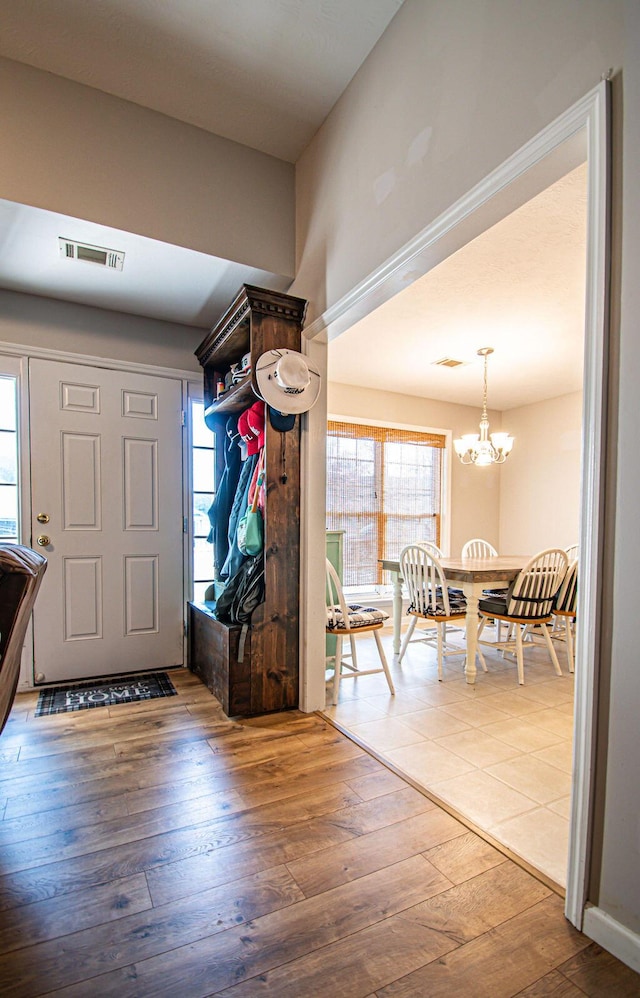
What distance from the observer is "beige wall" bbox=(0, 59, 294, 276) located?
224cm

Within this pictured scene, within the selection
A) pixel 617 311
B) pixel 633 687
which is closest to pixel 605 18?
pixel 617 311

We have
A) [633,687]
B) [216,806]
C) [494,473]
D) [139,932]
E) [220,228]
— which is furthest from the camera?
[494,473]

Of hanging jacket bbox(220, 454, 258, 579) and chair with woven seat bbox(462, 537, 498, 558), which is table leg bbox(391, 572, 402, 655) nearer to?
chair with woven seat bbox(462, 537, 498, 558)

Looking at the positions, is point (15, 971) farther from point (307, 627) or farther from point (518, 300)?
point (518, 300)

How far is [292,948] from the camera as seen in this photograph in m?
1.26

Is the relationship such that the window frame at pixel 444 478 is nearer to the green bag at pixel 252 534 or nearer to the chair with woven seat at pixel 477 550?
the chair with woven seat at pixel 477 550

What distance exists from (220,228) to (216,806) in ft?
9.29

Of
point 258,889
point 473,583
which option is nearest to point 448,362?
point 473,583

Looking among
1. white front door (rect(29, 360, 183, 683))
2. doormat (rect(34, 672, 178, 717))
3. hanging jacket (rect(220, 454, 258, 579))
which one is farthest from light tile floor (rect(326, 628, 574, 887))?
white front door (rect(29, 360, 183, 683))

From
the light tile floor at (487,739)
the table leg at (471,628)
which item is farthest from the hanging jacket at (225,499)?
the table leg at (471,628)

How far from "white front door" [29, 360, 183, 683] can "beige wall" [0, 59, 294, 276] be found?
1.15m

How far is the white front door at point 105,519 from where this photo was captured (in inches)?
124

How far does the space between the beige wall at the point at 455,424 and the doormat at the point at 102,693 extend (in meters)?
3.22

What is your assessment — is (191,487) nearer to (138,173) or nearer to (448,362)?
(138,173)
